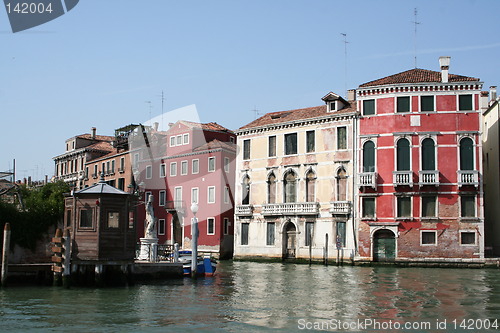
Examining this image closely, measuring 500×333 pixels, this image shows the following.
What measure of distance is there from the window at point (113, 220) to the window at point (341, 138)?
1762 centimetres

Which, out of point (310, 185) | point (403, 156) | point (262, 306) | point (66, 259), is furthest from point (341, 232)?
point (262, 306)

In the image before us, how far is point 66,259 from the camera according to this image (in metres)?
19.8

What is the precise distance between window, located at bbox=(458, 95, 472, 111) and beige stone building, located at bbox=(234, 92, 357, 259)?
18.2ft

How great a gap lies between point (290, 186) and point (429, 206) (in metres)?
8.34

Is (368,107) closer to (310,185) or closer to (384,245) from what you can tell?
(310,185)

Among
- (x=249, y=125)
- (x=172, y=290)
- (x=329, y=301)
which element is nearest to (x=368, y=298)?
(x=329, y=301)

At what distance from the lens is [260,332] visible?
42.0 ft

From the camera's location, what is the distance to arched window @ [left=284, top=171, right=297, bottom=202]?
37.1 metres

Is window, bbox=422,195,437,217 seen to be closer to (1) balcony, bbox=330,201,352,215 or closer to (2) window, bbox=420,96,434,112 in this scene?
(1) balcony, bbox=330,201,352,215

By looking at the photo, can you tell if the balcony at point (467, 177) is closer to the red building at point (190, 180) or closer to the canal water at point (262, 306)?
the canal water at point (262, 306)

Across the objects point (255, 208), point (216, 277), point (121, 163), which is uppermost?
point (121, 163)

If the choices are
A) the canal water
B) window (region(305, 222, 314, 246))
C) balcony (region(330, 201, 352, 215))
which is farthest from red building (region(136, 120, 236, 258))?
the canal water

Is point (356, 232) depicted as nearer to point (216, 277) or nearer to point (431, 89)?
point (431, 89)

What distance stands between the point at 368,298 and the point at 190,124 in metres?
28.9
